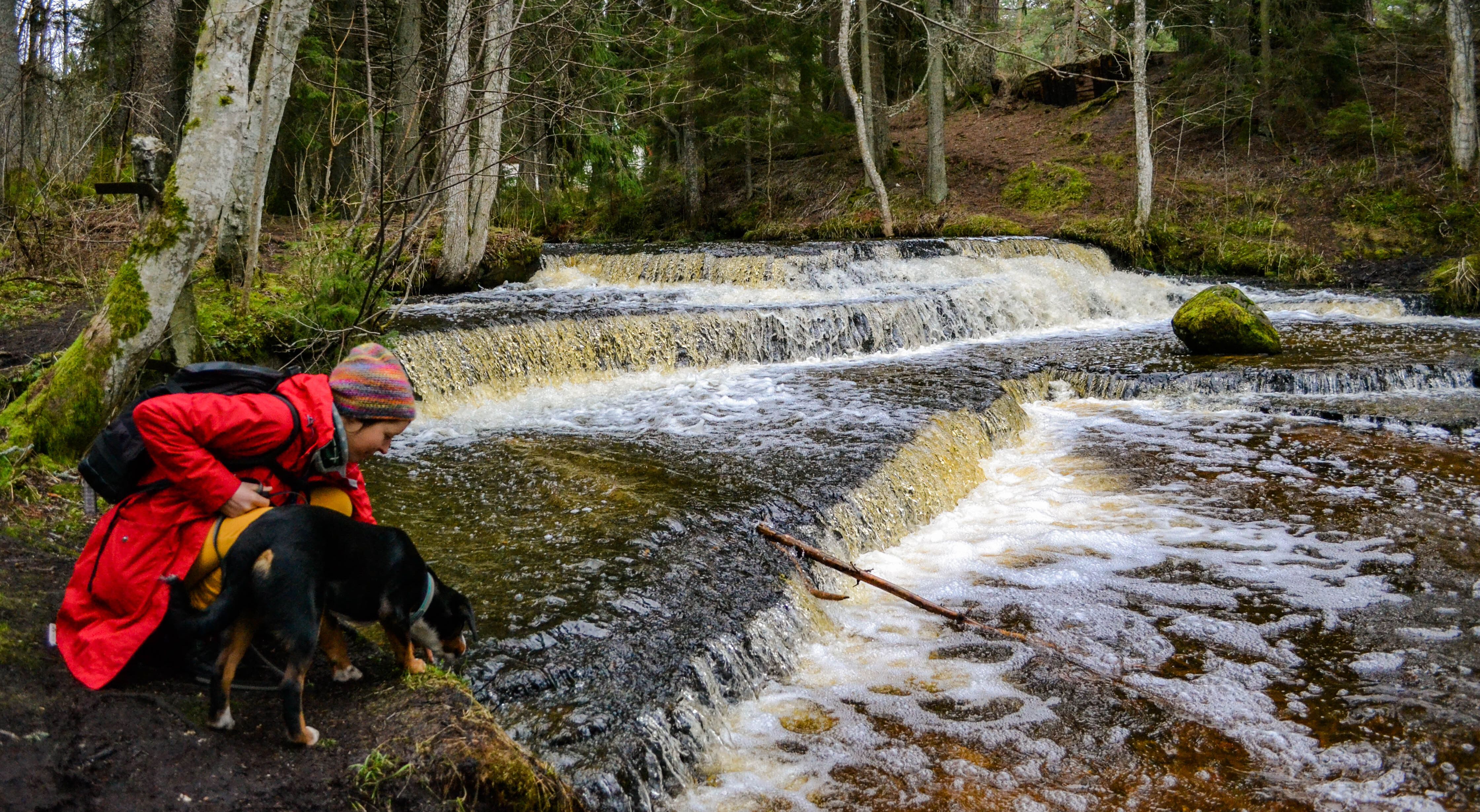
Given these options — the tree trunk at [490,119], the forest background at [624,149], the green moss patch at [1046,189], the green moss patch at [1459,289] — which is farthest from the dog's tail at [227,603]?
the green moss patch at [1046,189]

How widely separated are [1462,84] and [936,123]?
10514mm

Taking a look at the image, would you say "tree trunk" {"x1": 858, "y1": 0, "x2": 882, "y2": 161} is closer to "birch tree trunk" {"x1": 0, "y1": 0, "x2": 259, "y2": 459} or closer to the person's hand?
"birch tree trunk" {"x1": 0, "y1": 0, "x2": 259, "y2": 459}

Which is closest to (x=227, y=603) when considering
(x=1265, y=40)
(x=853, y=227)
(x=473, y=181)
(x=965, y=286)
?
(x=473, y=181)

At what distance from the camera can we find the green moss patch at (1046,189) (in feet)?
71.9

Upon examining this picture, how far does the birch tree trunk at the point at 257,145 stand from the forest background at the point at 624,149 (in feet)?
0.10

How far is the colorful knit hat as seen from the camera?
9.70 ft

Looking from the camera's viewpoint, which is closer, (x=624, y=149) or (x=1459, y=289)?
(x=1459, y=289)

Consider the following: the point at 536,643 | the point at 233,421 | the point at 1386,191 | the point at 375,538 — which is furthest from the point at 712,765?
the point at 1386,191

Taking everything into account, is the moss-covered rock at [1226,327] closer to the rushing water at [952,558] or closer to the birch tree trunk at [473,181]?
the rushing water at [952,558]

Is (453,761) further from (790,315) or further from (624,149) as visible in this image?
(624,149)

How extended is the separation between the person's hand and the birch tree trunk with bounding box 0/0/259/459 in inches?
119

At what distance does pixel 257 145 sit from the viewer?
8.14 meters

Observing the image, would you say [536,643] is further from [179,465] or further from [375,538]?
[179,465]

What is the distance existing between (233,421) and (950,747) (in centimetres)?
304
